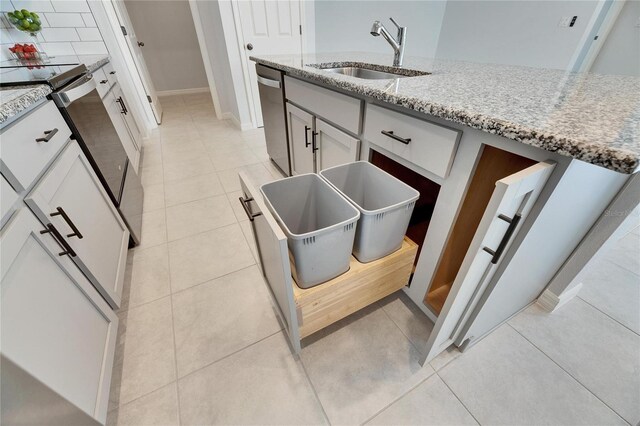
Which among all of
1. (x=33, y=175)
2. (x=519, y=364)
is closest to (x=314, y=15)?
(x=33, y=175)

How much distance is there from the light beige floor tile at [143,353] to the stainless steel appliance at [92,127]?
530 millimetres

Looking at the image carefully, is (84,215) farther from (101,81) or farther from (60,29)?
(60,29)

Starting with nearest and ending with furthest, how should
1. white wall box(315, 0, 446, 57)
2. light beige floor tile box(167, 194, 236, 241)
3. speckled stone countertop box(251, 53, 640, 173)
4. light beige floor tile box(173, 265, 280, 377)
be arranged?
speckled stone countertop box(251, 53, 640, 173) → light beige floor tile box(173, 265, 280, 377) → light beige floor tile box(167, 194, 236, 241) → white wall box(315, 0, 446, 57)

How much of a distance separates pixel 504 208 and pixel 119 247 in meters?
1.52

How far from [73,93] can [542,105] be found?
1.69 metres

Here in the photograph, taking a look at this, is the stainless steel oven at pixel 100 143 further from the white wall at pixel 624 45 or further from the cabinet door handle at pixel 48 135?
the white wall at pixel 624 45

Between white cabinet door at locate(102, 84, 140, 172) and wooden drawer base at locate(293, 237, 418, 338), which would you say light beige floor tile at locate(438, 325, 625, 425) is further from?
white cabinet door at locate(102, 84, 140, 172)

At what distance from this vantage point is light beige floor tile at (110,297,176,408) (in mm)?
891

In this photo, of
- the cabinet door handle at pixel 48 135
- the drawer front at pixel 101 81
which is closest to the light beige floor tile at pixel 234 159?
the drawer front at pixel 101 81

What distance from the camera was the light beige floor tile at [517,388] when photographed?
0.81m

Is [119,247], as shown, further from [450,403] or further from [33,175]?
[450,403]

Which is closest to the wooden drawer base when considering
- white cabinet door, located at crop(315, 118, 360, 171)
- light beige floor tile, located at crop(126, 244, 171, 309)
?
white cabinet door, located at crop(315, 118, 360, 171)

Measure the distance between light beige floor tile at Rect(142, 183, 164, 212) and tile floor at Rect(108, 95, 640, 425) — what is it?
0.56 m

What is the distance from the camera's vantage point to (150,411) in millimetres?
835
